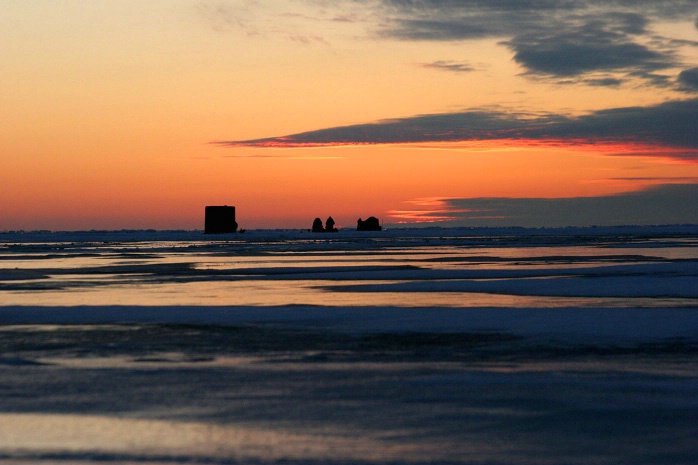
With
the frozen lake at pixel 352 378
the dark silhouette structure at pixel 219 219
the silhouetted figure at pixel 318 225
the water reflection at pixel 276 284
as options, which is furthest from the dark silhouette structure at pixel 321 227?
the frozen lake at pixel 352 378

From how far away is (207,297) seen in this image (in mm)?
21125

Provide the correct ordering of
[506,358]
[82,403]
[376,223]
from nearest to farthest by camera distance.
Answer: [82,403]
[506,358]
[376,223]

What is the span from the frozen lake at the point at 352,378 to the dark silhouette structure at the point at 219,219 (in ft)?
379

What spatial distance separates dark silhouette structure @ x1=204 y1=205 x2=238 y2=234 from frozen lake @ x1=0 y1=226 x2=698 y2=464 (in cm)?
11555

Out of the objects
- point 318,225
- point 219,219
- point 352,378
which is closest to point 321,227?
point 318,225

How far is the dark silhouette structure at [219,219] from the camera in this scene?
136375 millimetres

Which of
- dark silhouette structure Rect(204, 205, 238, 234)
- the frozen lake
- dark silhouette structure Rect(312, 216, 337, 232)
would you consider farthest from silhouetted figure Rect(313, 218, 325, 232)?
the frozen lake

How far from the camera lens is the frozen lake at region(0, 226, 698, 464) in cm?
739

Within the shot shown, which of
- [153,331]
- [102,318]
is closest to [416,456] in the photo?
[153,331]

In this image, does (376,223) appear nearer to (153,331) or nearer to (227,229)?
(227,229)

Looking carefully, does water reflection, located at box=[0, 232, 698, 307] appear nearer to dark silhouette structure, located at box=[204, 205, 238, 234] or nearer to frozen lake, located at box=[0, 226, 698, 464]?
frozen lake, located at box=[0, 226, 698, 464]

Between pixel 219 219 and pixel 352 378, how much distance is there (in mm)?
128505

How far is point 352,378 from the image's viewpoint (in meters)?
10.4

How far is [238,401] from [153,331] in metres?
6.16
